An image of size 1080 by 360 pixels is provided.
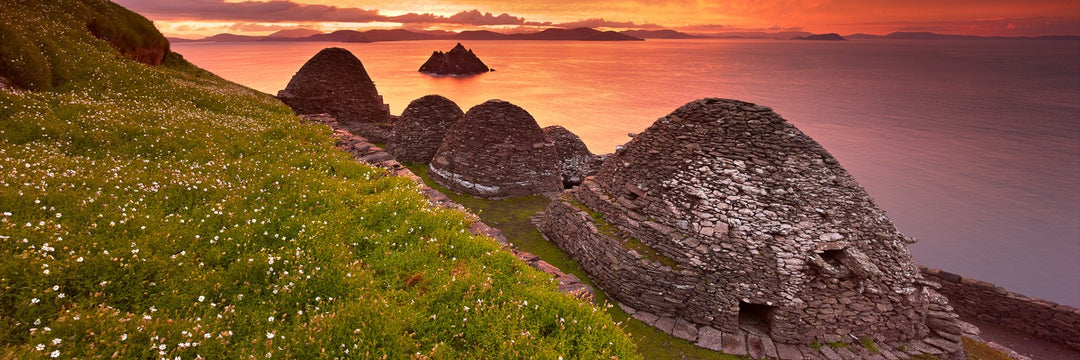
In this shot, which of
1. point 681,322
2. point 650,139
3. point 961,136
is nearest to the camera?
point 681,322

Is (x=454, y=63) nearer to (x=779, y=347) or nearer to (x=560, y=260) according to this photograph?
(x=560, y=260)

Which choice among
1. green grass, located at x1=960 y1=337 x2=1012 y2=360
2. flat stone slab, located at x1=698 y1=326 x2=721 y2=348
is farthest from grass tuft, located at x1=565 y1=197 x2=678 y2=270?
green grass, located at x1=960 y1=337 x2=1012 y2=360

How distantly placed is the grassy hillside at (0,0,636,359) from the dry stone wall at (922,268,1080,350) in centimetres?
2312

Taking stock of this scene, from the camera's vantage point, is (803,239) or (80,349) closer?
(80,349)

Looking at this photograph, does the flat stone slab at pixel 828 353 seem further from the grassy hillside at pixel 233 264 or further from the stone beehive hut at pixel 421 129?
Answer: the stone beehive hut at pixel 421 129

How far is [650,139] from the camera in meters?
14.2

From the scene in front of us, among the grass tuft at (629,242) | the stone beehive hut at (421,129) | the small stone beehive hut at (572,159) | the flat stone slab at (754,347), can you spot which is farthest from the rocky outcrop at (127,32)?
the flat stone slab at (754,347)

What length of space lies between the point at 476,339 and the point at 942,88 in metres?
150

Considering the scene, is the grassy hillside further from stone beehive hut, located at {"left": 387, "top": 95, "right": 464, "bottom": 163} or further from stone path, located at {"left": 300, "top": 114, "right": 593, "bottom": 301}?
stone beehive hut, located at {"left": 387, "top": 95, "right": 464, "bottom": 163}

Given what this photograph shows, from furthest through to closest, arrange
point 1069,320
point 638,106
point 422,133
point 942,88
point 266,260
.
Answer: point 942,88
point 638,106
point 422,133
point 1069,320
point 266,260

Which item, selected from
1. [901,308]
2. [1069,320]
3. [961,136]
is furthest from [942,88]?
[901,308]

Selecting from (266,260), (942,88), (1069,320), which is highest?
(942,88)

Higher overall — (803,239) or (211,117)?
(211,117)

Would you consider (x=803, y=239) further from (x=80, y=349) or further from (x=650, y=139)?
(x=80, y=349)
